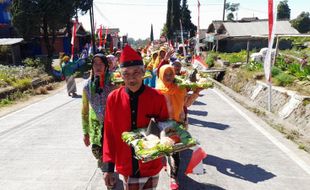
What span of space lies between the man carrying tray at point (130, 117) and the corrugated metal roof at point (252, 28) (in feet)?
132

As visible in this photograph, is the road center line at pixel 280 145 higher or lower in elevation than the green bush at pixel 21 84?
higher

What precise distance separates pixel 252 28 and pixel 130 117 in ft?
142

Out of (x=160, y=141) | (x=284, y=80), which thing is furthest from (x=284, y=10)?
(x=160, y=141)

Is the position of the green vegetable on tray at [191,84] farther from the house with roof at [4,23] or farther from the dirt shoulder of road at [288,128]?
the house with roof at [4,23]

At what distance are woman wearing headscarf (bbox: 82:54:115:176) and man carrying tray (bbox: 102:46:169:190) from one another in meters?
1.27

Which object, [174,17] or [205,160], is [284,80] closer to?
[205,160]

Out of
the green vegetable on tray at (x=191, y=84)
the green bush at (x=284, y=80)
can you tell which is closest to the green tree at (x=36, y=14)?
the green bush at (x=284, y=80)

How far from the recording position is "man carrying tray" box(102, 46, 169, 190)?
295cm

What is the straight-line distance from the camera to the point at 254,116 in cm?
936

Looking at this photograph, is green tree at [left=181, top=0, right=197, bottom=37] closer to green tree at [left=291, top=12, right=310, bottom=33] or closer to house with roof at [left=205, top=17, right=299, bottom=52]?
house with roof at [left=205, top=17, right=299, bottom=52]

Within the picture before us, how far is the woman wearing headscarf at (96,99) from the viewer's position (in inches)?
171

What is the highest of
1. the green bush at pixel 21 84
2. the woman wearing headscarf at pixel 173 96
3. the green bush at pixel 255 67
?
the woman wearing headscarf at pixel 173 96

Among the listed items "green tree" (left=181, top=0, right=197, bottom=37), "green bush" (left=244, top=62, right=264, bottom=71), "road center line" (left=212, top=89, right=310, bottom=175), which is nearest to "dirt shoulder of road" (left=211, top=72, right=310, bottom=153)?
"road center line" (left=212, top=89, right=310, bottom=175)

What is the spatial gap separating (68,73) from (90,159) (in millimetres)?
8736
